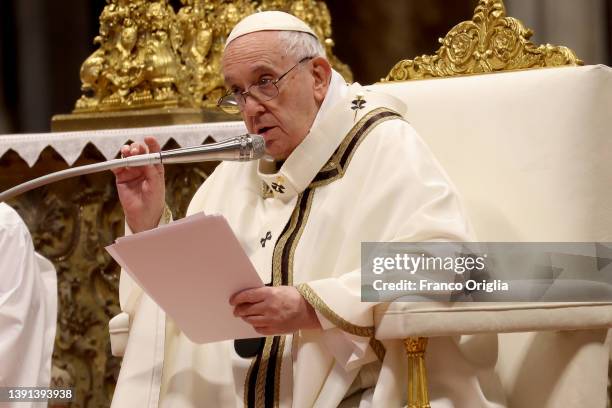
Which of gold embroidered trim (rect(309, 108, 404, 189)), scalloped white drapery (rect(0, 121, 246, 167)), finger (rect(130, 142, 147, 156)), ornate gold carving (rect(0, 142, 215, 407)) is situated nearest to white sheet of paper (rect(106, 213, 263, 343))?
finger (rect(130, 142, 147, 156))

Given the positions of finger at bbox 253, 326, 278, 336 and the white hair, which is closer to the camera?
finger at bbox 253, 326, 278, 336

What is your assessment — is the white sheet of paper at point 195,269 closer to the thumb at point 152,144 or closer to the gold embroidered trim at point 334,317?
the gold embroidered trim at point 334,317

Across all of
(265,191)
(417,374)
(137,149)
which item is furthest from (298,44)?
(417,374)

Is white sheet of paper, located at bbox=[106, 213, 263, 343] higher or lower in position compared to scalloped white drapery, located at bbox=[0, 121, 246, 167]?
higher

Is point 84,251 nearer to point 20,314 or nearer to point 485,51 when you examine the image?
point 20,314

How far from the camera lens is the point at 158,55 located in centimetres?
639

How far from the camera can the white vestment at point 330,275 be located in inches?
138

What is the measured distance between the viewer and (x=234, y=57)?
13.0ft

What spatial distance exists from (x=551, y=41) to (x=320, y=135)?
12.1 feet

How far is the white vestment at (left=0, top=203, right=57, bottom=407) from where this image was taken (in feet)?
14.4

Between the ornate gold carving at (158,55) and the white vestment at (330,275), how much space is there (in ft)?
7.31

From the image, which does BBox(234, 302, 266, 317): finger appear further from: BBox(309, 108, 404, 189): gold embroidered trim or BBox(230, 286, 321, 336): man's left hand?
BBox(309, 108, 404, 189): gold embroidered trim

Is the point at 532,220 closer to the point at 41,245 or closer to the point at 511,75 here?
the point at 511,75

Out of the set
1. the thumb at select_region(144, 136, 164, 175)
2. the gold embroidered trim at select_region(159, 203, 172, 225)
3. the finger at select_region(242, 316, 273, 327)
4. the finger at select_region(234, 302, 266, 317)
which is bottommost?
the finger at select_region(242, 316, 273, 327)
